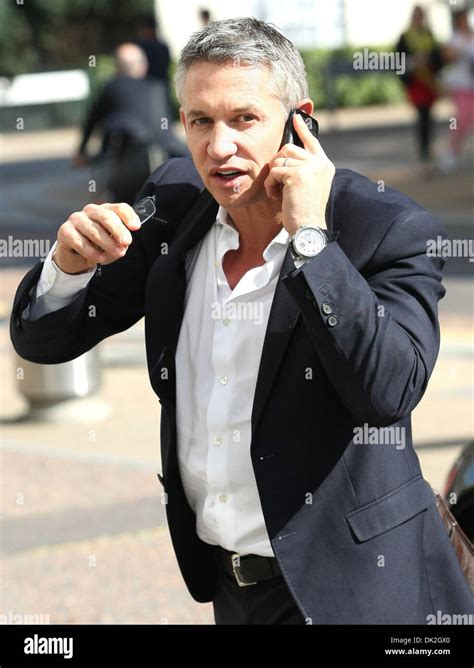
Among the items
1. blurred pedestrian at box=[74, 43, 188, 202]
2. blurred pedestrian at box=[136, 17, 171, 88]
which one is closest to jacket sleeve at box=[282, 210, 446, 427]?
blurred pedestrian at box=[74, 43, 188, 202]

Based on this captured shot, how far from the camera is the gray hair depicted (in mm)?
2625

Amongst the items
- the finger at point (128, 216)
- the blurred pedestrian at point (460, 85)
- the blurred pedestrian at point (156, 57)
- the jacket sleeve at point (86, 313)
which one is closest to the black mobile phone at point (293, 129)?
the finger at point (128, 216)

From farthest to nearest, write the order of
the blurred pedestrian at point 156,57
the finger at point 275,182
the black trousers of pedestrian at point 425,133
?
the black trousers of pedestrian at point 425,133 < the blurred pedestrian at point 156,57 < the finger at point 275,182

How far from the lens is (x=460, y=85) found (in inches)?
735

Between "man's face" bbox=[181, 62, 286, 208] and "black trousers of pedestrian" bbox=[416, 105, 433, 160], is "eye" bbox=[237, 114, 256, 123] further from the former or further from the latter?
"black trousers of pedestrian" bbox=[416, 105, 433, 160]

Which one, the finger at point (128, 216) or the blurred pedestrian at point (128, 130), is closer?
the finger at point (128, 216)

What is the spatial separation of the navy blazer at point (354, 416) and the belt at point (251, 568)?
12cm

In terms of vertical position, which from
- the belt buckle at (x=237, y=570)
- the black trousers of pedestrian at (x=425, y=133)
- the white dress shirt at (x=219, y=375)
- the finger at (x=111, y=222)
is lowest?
the black trousers of pedestrian at (x=425, y=133)

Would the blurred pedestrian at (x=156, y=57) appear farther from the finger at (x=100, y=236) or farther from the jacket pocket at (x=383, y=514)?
the jacket pocket at (x=383, y=514)

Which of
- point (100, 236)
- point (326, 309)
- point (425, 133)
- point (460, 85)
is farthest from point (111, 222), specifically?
point (425, 133)

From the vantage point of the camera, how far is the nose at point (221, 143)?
2.62m

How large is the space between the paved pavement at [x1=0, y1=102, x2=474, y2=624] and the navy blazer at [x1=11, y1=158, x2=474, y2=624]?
2.74 meters
